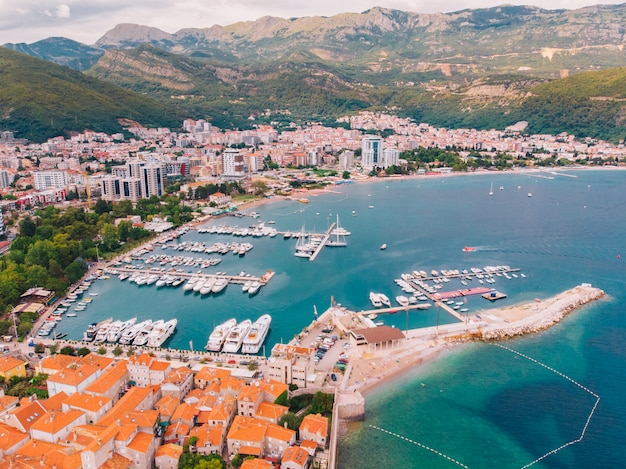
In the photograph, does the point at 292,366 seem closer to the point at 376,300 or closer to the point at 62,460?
the point at 62,460

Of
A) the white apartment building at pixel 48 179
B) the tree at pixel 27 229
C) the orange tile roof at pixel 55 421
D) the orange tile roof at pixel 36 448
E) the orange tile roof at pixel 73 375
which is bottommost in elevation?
the orange tile roof at pixel 36 448

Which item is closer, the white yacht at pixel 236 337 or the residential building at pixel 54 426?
the residential building at pixel 54 426

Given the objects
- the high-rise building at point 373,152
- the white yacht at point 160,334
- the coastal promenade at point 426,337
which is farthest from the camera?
the high-rise building at point 373,152

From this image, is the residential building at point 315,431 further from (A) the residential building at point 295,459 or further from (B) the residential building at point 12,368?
(B) the residential building at point 12,368

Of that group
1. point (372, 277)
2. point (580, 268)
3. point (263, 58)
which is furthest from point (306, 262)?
point (263, 58)

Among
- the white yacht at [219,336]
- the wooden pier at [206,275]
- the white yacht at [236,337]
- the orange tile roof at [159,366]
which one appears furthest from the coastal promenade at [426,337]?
the wooden pier at [206,275]

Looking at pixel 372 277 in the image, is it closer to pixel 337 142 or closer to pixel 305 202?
pixel 305 202

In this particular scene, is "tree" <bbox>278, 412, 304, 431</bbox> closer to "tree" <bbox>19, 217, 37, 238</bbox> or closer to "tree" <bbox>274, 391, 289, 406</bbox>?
"tree" <bbox>274, 391, 289, 406</bbox>
